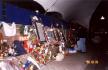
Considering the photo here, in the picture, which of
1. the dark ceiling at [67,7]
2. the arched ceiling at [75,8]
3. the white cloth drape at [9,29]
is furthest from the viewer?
the arched ceiling at [75,8]

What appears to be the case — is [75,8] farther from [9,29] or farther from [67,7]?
[9,29]

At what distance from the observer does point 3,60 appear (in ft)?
13.3

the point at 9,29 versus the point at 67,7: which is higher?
the point at 67,7

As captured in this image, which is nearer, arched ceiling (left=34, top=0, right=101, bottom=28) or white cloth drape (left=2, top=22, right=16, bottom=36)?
white cloth drape (left=2, top=22, right=16, bottom=36)

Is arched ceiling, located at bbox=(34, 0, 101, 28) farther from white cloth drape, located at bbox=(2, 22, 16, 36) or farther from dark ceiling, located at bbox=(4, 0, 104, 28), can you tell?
white cloth drape, located at bbox=(2, 22, 16, 36)

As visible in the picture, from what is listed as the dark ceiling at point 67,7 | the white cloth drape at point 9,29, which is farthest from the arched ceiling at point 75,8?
the white cloth drape at point 9,29

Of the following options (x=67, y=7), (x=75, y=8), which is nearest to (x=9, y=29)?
(x=67, y=7)

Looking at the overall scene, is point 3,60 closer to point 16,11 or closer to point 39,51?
point 16,11

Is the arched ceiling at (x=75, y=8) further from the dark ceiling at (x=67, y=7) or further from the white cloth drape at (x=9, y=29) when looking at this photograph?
the white cloth drape at (x=9, y=29)

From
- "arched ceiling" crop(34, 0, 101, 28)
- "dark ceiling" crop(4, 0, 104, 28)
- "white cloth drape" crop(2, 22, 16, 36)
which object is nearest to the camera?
"white cloth drape" crop(2, 22, 16, 36)

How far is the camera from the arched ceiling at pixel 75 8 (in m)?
7.94

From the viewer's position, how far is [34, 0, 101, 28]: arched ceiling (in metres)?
7.94

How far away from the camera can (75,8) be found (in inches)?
439

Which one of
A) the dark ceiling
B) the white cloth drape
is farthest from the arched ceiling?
the white cloth drape
